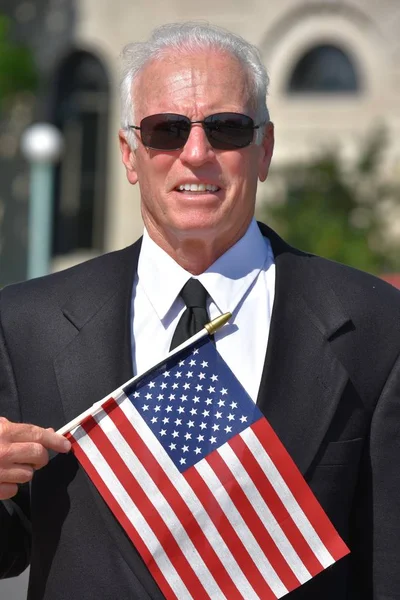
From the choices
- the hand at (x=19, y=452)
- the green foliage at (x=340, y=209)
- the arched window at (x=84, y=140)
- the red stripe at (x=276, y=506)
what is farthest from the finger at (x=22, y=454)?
the arched window at (x=84, y=140)

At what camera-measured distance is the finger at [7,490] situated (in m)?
2.95

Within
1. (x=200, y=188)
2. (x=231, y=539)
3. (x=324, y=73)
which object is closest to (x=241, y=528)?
(x=231, y=539)

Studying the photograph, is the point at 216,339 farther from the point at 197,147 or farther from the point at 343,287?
the point at 197,147

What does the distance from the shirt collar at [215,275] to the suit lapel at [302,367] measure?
92 millimetres

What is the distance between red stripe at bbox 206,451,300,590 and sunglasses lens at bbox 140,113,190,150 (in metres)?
0.80

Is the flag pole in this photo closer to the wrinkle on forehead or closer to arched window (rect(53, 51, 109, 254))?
the wrinkle on forehead

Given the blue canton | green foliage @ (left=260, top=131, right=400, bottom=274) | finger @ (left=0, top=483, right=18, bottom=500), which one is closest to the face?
the blue canton

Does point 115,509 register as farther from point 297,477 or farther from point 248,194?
point 248,194

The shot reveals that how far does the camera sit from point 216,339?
318cm

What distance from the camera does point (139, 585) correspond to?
9.83 feet

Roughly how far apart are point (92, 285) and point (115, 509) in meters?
0.63

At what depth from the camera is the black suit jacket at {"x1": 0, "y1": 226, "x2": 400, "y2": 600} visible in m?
3.05

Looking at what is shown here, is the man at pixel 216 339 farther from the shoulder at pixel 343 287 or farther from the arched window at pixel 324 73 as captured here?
the arched window at pixel 324 73

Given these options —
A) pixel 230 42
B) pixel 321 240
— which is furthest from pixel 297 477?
pixel 321 240
